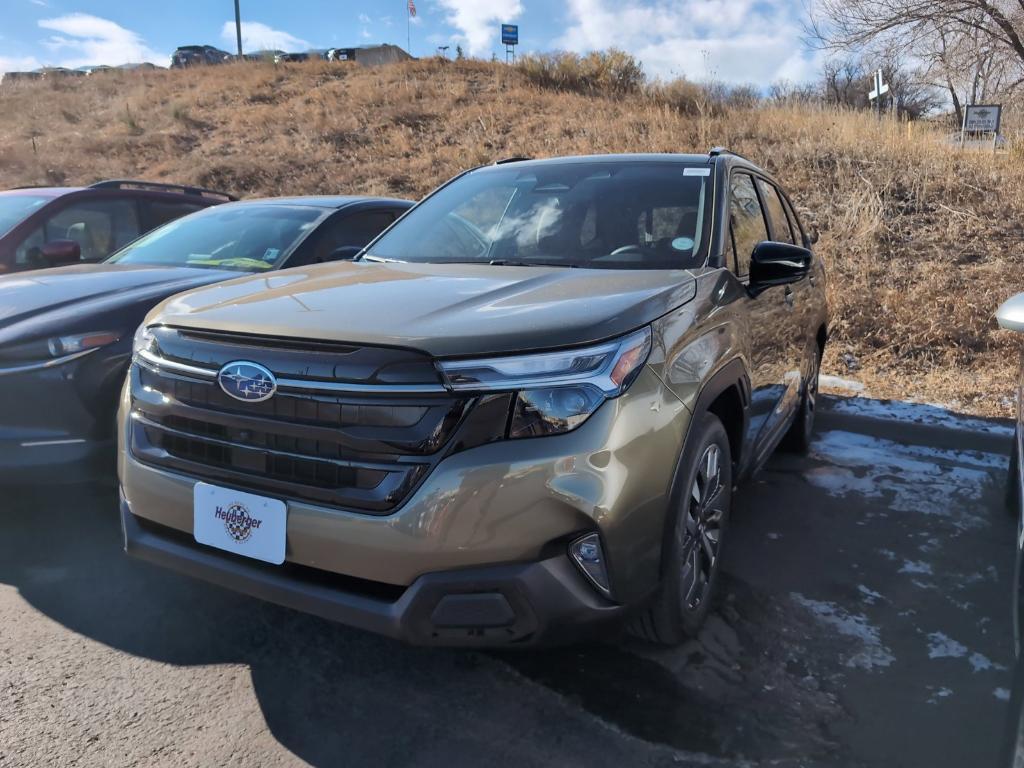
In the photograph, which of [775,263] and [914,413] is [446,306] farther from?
[914,413]

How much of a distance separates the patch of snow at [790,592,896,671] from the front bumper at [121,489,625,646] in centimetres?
116

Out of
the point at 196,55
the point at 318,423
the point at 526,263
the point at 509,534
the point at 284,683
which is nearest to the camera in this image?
the point at 509,534

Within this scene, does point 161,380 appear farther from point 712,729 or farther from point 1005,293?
point 1005,293

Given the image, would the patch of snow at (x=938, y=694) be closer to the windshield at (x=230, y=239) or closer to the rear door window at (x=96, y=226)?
the windshield at (x=230, y=239)

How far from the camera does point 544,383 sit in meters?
2.03

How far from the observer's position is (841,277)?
8086 millimetres

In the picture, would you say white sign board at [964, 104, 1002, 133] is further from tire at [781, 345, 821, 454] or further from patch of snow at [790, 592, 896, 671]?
patch of snow at [790, 592, 896, 671]

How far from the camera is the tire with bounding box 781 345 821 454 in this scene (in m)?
4.73

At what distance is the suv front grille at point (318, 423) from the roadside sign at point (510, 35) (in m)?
25.2

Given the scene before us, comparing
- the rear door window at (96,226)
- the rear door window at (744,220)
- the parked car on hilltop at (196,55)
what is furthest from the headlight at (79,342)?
the parked car on hilltop at (196,55)

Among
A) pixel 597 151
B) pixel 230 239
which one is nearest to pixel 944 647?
pixel 230 239

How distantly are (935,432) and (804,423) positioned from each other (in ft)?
3.59

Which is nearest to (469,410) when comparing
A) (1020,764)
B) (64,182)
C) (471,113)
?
(1020,764)

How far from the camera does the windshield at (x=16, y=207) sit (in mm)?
5263
